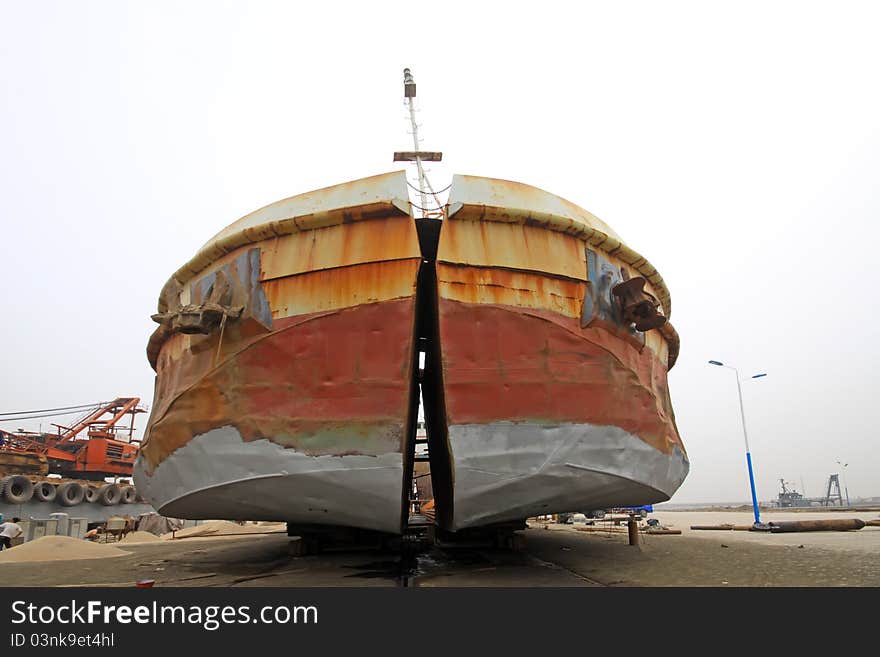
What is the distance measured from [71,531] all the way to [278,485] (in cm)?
1631

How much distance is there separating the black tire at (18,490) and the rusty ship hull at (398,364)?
1858cm

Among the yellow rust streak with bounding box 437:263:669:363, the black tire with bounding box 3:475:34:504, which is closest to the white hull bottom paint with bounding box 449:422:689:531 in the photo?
the yellow rust streak with bounding box 437:263:669:363

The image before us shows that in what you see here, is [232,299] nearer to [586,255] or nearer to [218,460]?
[218,460]

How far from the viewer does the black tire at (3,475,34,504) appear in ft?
63.8

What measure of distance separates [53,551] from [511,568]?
730 centimetres

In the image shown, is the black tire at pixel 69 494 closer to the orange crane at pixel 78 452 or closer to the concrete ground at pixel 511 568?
the orange crane at pixel 78 452

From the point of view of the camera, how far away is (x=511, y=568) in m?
5.80

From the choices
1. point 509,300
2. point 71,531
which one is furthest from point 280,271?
point 71,531

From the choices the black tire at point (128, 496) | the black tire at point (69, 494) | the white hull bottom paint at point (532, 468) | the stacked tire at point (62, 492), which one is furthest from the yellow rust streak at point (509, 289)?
the black tire at point (128, 496)

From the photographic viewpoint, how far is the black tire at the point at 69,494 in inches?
842

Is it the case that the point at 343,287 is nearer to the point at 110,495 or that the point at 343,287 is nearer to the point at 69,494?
the point at 69,494

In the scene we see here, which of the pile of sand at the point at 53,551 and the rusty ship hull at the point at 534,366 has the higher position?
the rusty ship hull at the point at 534,366

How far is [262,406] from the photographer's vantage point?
5.13 meters
